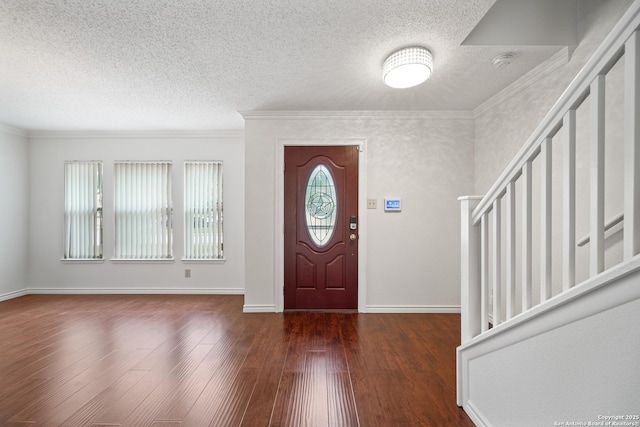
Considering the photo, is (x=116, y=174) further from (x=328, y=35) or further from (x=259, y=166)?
(x=328, y=35)

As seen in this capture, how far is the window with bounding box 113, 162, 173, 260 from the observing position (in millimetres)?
4801

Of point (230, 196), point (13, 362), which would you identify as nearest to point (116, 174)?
point (230, 196)

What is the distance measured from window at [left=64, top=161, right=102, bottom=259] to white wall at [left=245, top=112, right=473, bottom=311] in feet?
9.41

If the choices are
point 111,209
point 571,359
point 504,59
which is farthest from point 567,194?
point 111,209

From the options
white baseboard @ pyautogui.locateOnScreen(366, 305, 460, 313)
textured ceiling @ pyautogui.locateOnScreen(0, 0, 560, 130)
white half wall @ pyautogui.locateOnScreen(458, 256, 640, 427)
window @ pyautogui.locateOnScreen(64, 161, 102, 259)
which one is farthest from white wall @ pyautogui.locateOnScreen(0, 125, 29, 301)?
white half wall @ pyautogui.locateOnScreen(458, 256, 640, 427)

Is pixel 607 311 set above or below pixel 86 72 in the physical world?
below

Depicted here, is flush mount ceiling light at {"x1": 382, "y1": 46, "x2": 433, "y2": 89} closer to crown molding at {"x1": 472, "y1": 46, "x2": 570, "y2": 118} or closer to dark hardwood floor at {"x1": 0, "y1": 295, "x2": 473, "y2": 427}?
crown molding at {"x1": 472, "y1": 46, "x2": 570, "y2": 118}

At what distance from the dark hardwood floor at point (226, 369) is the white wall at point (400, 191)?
40 centimetres

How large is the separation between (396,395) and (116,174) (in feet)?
16.7

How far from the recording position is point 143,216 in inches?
189

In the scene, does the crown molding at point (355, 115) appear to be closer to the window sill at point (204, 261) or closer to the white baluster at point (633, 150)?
the window sill at point (204, 261)

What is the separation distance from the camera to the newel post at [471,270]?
5.84 ft

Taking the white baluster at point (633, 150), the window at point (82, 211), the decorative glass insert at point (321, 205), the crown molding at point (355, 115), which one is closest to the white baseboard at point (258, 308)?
the decorative glass insert at point (321, 205)

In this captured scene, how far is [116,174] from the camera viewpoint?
4805 mm
